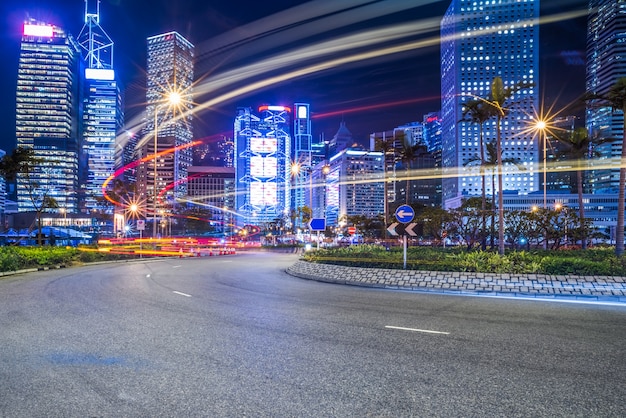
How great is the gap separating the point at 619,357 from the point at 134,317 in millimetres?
9568

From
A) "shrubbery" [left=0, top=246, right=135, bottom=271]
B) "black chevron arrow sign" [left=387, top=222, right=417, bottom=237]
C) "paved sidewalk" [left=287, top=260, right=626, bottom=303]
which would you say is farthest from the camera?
"shrubbery" [left=0, top=246, right=135, bottom=271]

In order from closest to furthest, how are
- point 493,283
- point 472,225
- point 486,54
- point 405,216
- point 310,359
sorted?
point 310,359, point 493,283, point 405,216, point 472,225, point 486,54

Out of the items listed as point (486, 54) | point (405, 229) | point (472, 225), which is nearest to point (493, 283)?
point (405, 229)

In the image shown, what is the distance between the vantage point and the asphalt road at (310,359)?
4.62 metres

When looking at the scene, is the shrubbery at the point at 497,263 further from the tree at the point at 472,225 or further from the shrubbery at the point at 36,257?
the shrubbery at the point at 36,257

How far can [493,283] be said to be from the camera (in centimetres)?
1416

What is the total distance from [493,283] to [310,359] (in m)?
10.1

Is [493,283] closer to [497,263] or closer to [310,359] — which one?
[497,263]

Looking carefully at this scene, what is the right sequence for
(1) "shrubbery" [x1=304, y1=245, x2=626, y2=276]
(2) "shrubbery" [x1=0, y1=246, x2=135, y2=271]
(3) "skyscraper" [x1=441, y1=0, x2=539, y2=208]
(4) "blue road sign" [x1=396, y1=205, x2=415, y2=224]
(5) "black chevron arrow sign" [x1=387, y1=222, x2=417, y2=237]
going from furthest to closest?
1. (3) "skyscraper" [x1=441, y1=0, x2=539, y2=208]
2. (2) "shrubbery" [x1=0, y1=246, x2=135, y2=271]
3. (4) "blue road sign" [x1=396, y1=205, x2=415, y2=224]
4. (5) "black chevron arrow sign" [x1=387, y1=222, x2=417, y2=237]
5. (1) "shrubbery" [x1=304, y1=245, x2=626, y2=276]

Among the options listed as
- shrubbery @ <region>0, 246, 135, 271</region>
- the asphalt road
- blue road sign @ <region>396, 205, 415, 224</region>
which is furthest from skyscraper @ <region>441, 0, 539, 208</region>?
the asphalt road

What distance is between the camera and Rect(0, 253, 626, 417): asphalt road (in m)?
4.62

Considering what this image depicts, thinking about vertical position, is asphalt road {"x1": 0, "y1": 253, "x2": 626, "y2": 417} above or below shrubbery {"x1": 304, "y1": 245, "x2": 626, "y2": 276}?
below

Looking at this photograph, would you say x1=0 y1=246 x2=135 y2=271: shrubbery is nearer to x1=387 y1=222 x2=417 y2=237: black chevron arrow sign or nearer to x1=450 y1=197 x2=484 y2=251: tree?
x1=387 y1=222 x2=417 y2=237: black chevron arrow sign

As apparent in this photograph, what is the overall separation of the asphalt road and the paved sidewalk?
5.83 feet
